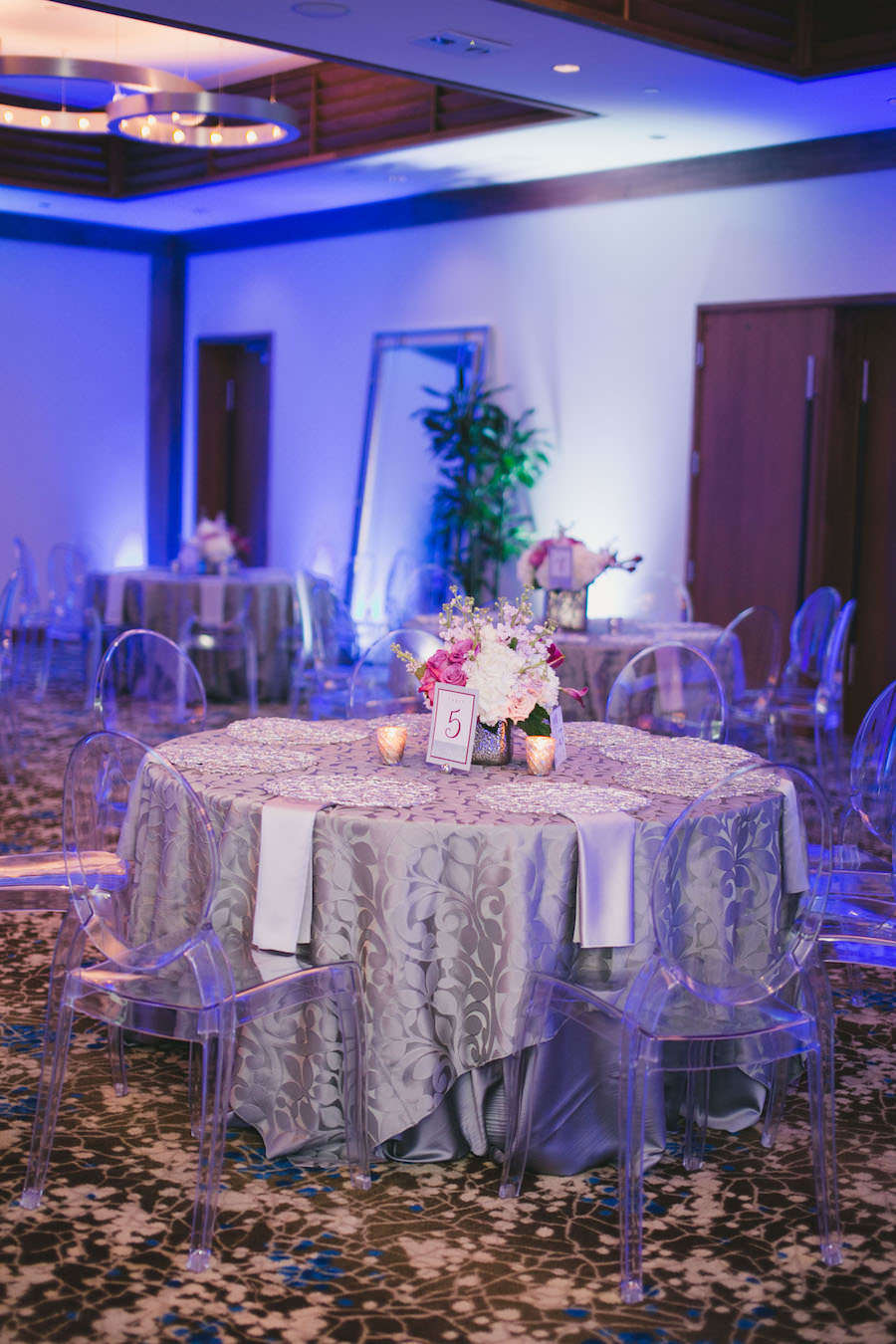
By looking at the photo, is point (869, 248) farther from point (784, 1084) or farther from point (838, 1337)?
point (838, 1337)

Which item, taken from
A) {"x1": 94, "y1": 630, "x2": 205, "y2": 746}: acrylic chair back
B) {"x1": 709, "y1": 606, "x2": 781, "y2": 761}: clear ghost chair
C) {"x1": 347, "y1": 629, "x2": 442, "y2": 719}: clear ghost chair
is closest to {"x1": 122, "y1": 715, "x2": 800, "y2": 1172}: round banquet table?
{"x1": 94, "y1": 630, "x2": 205, "y2": 746}: acrylic chair back

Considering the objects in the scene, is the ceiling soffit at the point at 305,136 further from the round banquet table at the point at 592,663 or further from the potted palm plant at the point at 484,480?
the round banquet table at the point at 592,663

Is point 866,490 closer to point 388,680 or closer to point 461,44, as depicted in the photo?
point 388,680

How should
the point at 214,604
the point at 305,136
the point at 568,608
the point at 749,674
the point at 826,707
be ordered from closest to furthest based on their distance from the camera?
1. the point at 568,608
2. the point at 826,707
3. the point at 749,674
4. the point at 214,604
5. the point at 305,136

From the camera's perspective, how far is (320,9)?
18.8ft

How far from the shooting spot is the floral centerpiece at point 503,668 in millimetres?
3439

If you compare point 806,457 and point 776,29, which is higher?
point 776,29

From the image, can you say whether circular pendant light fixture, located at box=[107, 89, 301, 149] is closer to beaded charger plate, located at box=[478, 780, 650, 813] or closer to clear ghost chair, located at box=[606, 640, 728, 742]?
clear ghost chair, located at box=[606, 640, 728, 742]

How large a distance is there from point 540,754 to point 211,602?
5.49 meters

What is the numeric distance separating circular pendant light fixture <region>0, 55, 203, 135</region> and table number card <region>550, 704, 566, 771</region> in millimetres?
5191

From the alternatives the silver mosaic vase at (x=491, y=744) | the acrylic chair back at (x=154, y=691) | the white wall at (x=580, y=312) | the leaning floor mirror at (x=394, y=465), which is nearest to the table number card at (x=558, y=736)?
the silver mosaic vase at (x=491, y=744)

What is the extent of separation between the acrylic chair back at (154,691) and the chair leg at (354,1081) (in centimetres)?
72

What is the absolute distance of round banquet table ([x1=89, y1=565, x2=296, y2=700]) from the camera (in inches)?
346

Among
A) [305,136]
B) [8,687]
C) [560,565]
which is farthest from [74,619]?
[560,565]
